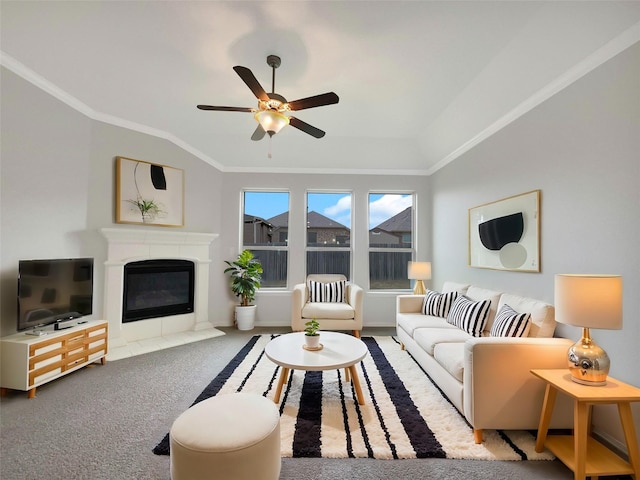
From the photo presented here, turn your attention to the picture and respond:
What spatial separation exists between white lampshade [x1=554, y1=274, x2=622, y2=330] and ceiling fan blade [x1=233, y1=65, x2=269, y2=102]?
242 cm

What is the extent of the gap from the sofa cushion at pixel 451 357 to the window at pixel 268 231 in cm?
309

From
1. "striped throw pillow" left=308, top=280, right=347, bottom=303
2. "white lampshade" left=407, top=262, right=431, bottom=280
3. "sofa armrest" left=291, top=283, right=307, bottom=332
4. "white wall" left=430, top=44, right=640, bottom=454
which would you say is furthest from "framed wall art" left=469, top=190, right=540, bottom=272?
"sofa armrest" left=291, top=283, right=307, bottom=332

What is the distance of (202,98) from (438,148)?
3.25m

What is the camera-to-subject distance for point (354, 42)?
2359 millimetres

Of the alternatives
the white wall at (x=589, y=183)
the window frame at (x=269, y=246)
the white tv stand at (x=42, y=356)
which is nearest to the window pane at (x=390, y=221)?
the window frame at (x=269, y=246)

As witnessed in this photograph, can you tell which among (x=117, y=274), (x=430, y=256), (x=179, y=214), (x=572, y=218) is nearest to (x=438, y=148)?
(x=430, y=256)

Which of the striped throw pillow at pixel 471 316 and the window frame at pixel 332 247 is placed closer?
the striped throw pillow at pixel 471 316

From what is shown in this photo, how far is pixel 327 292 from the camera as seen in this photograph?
4.59 m

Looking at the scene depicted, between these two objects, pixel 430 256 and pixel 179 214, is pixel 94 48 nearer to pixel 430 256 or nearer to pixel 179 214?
pixel 179 214

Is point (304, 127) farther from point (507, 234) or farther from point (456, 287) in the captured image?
point (456, 287)

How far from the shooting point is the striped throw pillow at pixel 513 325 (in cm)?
229

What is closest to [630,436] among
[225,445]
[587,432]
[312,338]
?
[587,432]

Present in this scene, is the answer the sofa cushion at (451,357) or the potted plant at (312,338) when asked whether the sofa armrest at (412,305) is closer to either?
the sofa cushion at (451,357)

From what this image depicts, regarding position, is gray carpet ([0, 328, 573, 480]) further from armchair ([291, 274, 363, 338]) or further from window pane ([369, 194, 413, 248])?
window pane ([369, 194, 413, 248])
